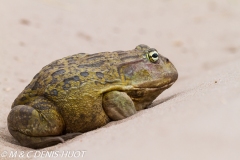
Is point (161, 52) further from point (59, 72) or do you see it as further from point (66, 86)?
point (66, 86)

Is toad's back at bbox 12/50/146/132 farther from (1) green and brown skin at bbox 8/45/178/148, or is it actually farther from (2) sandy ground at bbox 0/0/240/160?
(2) sandy ground at bbox 0/0/240/160

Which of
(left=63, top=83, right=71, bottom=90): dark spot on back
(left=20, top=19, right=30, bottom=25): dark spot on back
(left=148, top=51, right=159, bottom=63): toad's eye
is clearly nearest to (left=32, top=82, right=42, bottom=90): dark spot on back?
(left=63, top=83, right=71, bottom=90): dark spot on back

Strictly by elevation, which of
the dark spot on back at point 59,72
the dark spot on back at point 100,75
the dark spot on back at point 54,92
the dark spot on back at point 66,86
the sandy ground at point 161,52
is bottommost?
the sandy ground at point 161,52

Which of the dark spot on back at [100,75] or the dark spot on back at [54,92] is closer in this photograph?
the dark spot on back at [54,92]

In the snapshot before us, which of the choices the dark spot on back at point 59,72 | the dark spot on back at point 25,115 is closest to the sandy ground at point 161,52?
the dark spot on back at point 25,115

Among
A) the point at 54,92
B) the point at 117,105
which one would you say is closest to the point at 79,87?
the point at 54,92

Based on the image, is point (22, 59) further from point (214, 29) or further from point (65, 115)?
point (214, 29)

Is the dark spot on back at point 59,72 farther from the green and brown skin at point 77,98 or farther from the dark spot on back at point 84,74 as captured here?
the dark spot on back at point 84,74
